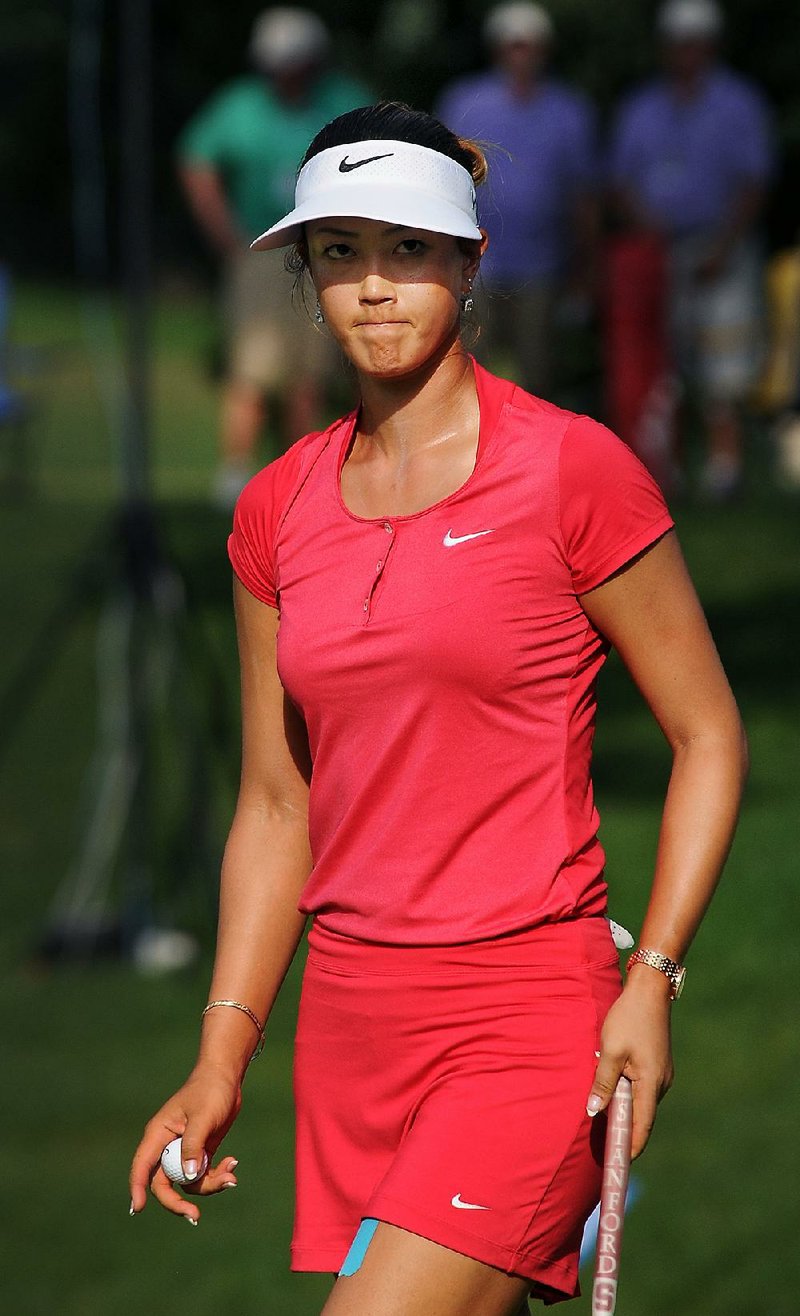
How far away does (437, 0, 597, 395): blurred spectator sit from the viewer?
12.6m

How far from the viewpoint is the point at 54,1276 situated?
6191 millimetres

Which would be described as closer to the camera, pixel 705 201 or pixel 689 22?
pixel 689 22

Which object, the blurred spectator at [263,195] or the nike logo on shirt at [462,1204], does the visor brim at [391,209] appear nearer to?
the nike logo on shirt at [462,1204]

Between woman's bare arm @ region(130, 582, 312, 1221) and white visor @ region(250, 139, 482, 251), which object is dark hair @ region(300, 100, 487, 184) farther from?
woman's bare arm @ region(130, 582, 312, 1221)

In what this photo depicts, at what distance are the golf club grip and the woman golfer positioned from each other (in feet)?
0.08

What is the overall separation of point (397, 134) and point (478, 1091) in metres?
1.22

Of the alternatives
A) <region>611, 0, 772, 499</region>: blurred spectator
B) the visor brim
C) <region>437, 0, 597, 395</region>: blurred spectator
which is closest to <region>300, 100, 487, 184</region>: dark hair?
the visor brim

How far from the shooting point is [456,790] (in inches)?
119

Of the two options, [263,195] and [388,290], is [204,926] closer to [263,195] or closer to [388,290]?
[263,195]

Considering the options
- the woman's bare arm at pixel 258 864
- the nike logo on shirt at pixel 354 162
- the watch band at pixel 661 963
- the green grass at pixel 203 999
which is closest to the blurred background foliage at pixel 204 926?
the green grass at pixel 203 999

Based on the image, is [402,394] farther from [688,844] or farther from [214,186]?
[214,186]

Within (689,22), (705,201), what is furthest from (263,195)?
(705,201)

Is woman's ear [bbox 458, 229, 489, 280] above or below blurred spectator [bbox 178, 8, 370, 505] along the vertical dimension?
above

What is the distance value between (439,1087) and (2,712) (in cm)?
836
